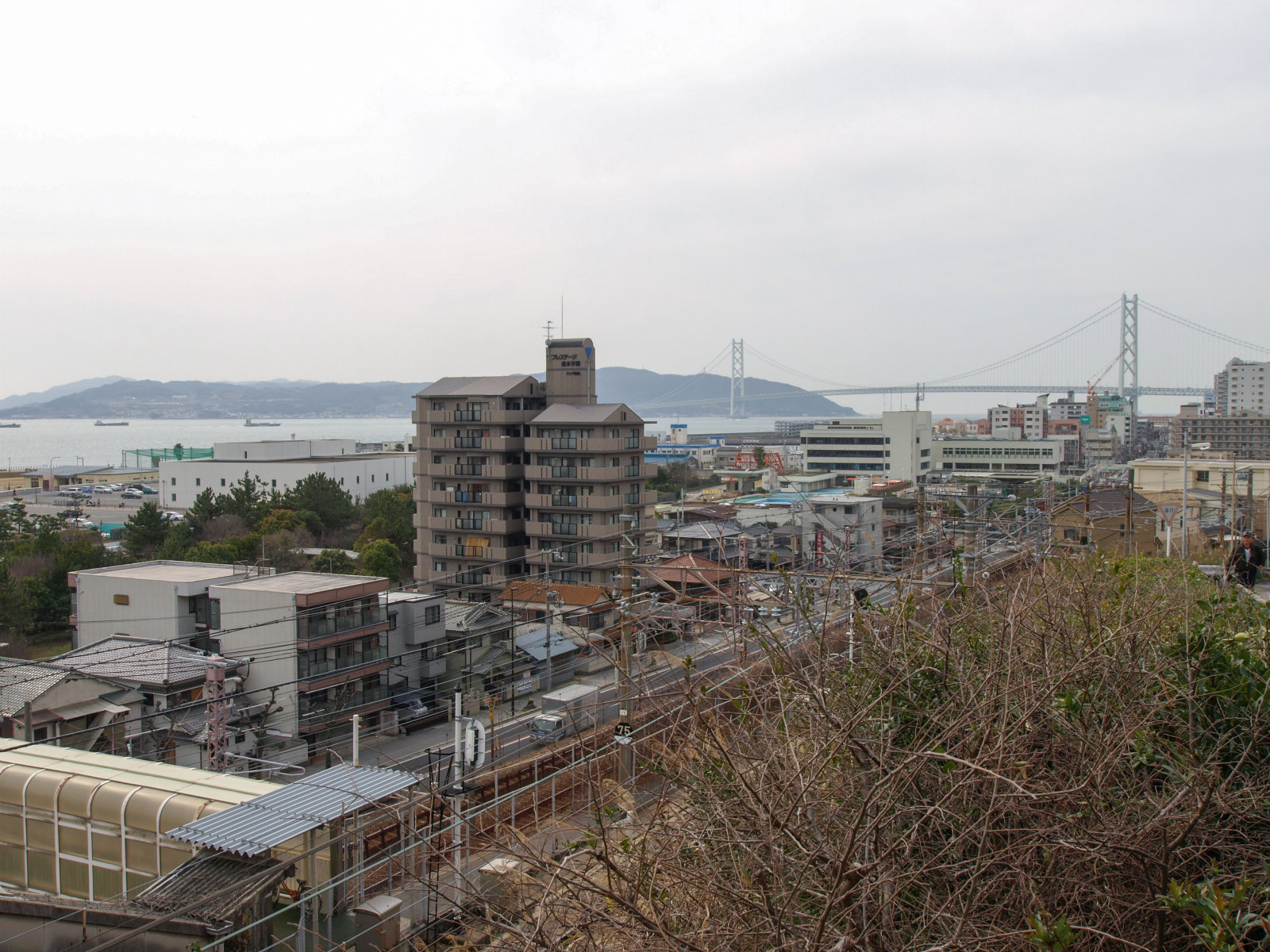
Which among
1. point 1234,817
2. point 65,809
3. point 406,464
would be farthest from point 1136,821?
point 406,464

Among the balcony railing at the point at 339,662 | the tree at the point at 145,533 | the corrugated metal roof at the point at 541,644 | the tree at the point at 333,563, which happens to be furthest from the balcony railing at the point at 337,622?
the tree at the point at 145,533

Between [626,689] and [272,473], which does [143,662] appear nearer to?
[626,689]

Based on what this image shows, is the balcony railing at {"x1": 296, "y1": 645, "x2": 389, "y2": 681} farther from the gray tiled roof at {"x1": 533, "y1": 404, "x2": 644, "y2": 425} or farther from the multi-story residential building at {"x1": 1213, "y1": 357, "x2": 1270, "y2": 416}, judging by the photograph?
the multi-story residential building at {"x1": 1213, "y1": 357, "x2": 1270, "y2": 416}

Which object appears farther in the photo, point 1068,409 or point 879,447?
point 1068,409

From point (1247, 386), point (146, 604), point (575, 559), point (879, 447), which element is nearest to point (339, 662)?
point (146, 604)

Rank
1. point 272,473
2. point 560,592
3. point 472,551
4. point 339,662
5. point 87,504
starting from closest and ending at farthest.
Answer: point 339,662 < point 560,592 < point 472,551 < point 272,473 < point 87,504

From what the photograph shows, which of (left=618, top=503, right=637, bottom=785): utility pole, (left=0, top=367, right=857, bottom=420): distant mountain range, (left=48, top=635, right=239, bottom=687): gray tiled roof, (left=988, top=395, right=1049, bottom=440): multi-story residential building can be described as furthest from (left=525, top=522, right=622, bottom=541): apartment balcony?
(left=0, top=367, right=857, bottom=420): distant mountain range

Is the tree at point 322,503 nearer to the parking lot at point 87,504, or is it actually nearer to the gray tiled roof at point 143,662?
the parking lot at point 87,504

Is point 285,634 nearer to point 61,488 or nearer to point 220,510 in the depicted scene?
point 220,510
